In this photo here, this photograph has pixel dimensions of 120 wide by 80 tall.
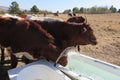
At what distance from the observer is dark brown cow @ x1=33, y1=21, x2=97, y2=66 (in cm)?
395

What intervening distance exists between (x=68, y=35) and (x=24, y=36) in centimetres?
65

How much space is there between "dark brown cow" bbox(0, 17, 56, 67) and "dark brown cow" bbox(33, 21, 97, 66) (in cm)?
12

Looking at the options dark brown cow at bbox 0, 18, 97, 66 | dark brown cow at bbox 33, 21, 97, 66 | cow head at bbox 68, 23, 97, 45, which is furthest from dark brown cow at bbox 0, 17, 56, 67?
cow head at bbox 68, 23, 97, 45

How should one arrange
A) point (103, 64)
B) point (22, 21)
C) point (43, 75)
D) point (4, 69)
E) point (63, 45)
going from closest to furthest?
point (43, 75), point (63, 45), point (22, 21), point (103, 64), point (4, 69)

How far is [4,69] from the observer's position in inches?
214

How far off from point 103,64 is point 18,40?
1.45 m

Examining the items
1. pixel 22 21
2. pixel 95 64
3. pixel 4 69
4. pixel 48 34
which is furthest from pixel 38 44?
pixel 4 69

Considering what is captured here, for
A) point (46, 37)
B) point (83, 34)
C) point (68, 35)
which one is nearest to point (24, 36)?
point (46, 37)

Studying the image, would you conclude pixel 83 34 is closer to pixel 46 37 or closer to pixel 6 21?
pixel 46 37

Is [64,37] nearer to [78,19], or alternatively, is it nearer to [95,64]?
[78,19]

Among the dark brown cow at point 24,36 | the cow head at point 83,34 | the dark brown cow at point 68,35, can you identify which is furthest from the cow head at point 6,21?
the cow head at point 83,34

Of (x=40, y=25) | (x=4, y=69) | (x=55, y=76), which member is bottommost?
(x=4, y=69)

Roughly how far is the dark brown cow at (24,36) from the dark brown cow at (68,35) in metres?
0.12

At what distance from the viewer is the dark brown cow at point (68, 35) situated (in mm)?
3953
